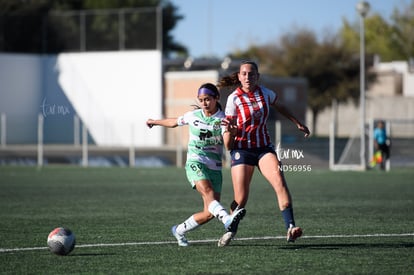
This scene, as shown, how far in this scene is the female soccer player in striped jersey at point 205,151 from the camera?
11.0 m

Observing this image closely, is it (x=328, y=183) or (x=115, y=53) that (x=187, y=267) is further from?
(x=115, y=53)

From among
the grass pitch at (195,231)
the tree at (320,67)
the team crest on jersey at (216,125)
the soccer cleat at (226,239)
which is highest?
the tree at (320,67)

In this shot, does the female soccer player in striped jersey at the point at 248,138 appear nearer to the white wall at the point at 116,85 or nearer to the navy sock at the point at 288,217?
the navy sock at the point at 288,217

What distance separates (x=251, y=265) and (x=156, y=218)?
5.74 metres

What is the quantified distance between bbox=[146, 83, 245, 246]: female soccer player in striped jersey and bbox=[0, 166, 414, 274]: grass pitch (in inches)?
17.6

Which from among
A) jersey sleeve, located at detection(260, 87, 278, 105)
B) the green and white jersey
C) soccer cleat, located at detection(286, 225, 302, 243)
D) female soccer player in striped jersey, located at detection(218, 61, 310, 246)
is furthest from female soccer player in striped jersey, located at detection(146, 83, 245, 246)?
soccer cleat, located at detection(286, 225, 302, 243)

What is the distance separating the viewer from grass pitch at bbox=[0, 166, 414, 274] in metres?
9.54

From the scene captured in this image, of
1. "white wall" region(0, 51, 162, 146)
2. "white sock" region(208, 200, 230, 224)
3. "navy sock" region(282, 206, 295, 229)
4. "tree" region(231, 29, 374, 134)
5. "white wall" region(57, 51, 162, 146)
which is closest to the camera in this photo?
"white sock" region(208, 200, 230, 224)

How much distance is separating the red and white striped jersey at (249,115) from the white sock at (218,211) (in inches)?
30.6

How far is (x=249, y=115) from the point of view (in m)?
11.1

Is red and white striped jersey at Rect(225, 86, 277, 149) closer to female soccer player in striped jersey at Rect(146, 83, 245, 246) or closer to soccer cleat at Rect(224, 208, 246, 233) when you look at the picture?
female soccer player in striped jersey at Rect(146, 83, 245, 246)

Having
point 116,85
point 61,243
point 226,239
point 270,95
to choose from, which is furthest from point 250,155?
point 116,85

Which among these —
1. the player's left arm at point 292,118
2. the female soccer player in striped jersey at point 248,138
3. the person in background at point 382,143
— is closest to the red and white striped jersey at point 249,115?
the female soccer player in striped jersey at point 248,138

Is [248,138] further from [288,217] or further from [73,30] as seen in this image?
[73,30]
